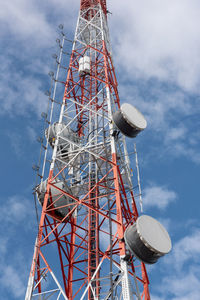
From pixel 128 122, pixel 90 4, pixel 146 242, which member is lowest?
pixel 146 242

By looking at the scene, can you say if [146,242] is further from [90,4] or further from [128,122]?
[90,4]

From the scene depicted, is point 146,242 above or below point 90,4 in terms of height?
below

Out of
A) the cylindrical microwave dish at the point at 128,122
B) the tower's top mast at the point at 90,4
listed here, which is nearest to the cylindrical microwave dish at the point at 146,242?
the cylindrical microwave dish at the point at 128,122

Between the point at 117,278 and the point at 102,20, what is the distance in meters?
23.8

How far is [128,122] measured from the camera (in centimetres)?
2072

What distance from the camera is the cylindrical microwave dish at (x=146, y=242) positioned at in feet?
49.1

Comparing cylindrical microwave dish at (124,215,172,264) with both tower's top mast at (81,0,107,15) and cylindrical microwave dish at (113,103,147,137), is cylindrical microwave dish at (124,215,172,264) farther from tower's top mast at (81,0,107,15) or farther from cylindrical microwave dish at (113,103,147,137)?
tower's top mast at (81,0,107,15)

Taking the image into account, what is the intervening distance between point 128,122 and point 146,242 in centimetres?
822

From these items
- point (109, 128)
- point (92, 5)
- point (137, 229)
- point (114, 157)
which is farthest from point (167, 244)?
point (92, 5)

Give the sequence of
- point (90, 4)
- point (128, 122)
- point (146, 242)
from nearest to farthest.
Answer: point (146, 242) < point (128, 122) < point (90, 4)

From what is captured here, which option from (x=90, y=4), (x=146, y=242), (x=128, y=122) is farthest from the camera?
(x=90, y=4)

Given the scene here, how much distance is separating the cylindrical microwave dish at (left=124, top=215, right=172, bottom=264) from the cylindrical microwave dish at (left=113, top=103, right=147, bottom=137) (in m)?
6.70

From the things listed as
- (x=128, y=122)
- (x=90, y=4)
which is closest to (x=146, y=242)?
(x=128, y=122)

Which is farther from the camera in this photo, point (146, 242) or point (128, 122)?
point (128, 122)
